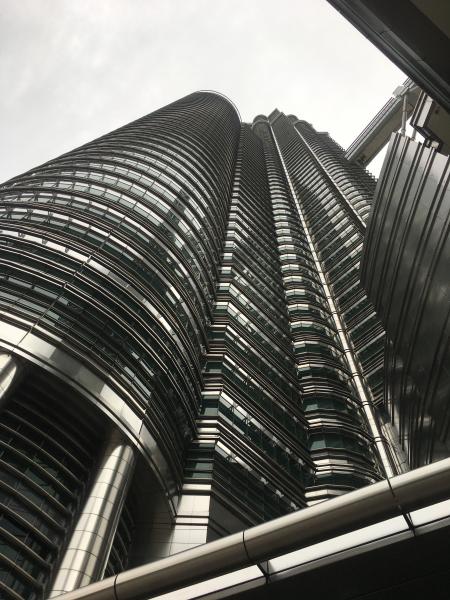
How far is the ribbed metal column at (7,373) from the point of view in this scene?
15513mm

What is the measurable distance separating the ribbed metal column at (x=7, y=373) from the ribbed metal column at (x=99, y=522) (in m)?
3.94

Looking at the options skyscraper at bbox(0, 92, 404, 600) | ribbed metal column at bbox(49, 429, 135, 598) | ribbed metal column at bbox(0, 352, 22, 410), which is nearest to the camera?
ribbed metal column at bbox(49, 429, 135, 598)

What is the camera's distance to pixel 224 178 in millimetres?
53562

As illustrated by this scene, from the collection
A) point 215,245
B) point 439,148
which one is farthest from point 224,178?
point 439,148

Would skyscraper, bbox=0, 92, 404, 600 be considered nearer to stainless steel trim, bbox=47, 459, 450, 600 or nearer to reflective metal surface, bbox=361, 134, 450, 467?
stainless steel trim, bbox=47, 459, 450, 600

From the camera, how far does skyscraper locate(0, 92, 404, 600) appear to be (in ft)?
52.1

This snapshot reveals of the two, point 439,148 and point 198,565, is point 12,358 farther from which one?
point 439,148

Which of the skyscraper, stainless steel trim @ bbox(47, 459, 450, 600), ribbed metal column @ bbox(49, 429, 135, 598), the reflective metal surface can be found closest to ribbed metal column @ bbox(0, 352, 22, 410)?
the skyscraper

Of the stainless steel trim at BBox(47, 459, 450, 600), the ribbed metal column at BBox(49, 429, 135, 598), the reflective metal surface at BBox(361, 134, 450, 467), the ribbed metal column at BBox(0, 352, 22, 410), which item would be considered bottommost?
the stainless steel trim at BBox(47, 459, 450, 600)

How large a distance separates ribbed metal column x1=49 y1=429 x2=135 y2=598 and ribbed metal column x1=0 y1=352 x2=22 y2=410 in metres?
3.94

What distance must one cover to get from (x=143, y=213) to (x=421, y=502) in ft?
76.0

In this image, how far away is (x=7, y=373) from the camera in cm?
1605

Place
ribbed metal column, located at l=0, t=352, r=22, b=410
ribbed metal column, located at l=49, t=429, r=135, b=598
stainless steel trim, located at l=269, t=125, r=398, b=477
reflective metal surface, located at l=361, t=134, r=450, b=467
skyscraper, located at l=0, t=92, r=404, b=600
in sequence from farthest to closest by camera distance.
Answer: stainless steel trim, located at l=269, t=125, r=398, b=477 → reflective metal surface, located at l=361, t=134, r=450, b=467 → skyscraper, located at l=0, t=92, r=404, b=600 → ribbed metal column, located at l=0, t=352, r=22, b=410 → ribbed metal column, located at l=49, t=429, r=135, b=598

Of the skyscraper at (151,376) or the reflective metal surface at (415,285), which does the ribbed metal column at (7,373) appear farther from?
the reflective metal surface at (415,285)
